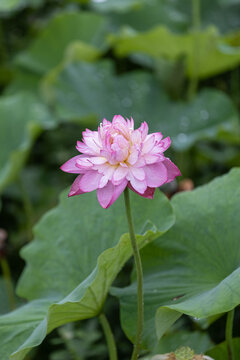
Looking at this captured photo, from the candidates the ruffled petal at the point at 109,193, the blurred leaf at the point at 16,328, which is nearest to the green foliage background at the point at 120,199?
the blurred leaf at the point at 16,328

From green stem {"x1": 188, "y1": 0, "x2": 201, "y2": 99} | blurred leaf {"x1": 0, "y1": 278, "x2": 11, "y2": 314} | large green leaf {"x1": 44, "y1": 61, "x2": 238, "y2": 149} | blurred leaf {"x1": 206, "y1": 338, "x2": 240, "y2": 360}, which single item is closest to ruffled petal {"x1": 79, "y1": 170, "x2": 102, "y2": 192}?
blurred leaf {"x1": 206, "y1": 338, "x2": 240, "y2": 360}

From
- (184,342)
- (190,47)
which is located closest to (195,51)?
(190,47)

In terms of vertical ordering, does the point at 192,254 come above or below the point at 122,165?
below

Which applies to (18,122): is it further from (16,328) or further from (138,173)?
(138,173)

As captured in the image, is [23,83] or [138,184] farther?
[23,83]

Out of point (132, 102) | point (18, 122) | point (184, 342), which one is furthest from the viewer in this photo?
point (132, 102)

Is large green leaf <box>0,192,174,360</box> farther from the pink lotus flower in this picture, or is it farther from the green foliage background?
the pink lotus flower
